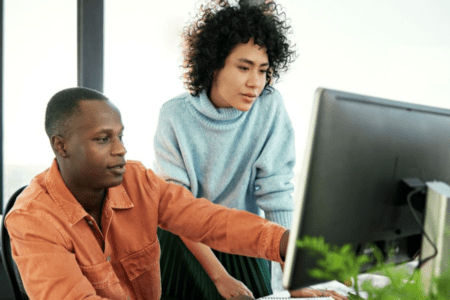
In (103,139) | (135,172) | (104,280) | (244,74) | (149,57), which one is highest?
(149,57)

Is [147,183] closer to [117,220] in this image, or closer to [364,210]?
[117,220]

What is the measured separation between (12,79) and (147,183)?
1.31m

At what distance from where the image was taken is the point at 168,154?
57.0 inches

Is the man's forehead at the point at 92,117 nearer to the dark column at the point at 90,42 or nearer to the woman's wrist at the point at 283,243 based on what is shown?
the woman's wrist at the point at 283,243

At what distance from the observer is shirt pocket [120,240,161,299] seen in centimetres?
113

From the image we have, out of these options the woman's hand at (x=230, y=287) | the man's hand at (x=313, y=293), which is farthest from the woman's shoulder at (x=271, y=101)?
the man's hand at (x=313, y=293)

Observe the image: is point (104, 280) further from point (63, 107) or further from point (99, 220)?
point (63, 107)

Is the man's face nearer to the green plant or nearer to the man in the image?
the man

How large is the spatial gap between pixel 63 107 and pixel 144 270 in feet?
1.51

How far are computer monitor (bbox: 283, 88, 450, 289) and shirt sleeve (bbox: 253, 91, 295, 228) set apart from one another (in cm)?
74

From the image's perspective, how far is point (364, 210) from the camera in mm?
615

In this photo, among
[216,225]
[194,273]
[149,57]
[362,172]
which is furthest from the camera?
[149,57]

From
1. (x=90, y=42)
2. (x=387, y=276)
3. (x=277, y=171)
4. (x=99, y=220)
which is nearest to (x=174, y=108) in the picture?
(x=277, y=171)

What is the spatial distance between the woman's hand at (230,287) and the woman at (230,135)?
81mm
